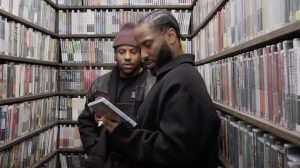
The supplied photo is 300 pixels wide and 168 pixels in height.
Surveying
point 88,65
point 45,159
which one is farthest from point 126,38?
point 45,159

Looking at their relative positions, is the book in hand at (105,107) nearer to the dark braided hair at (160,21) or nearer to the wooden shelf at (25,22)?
the dark braided hair at (160,21)

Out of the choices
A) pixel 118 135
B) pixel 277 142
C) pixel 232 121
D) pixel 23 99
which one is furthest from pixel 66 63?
pixel 277 142

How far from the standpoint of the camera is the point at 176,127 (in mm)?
1061

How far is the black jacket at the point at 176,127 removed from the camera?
1.07m

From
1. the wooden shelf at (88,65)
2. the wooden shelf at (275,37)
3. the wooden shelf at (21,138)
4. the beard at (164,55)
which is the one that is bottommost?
the wooden shelf at (21,138)

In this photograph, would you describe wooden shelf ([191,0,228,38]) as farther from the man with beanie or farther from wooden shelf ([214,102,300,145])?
wooden shelf ([214,102,300,145])

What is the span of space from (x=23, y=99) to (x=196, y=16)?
67.5 inches

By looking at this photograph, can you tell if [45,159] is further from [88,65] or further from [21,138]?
[88,65]

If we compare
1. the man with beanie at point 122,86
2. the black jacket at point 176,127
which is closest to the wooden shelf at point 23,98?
the man with beanie at point 122,86

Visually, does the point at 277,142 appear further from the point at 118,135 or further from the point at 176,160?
the point at 118,135

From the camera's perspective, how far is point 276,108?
109 cm

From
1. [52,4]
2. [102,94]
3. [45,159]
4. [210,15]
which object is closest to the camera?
[102,94]

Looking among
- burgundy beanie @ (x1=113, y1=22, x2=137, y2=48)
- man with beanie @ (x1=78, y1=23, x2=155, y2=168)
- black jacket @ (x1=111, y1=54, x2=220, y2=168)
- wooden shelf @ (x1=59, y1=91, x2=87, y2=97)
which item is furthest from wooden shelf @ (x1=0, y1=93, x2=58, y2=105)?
black jacket @ (x1=111, y1=54, x2=220, y2=168)

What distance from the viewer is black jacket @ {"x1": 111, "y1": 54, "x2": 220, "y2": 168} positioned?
107 cm
